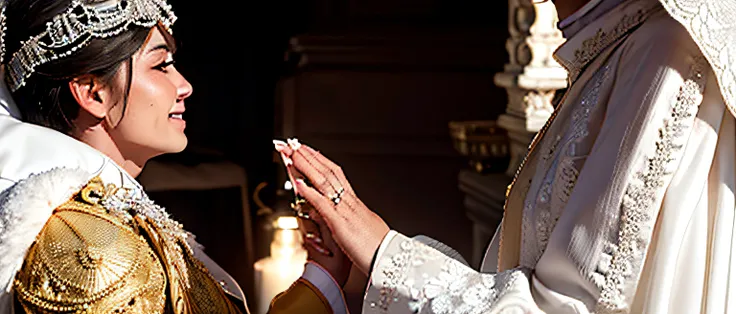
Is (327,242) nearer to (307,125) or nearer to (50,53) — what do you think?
(50,53)

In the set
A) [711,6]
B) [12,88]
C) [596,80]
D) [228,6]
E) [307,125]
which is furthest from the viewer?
[228,6]

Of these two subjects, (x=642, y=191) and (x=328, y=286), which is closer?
(x=642, y=191)

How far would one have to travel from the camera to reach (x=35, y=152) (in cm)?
171

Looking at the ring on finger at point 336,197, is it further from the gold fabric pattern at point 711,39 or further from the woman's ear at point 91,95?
the gold fabric pattern at point 711,39

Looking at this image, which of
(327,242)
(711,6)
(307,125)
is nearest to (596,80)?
(711,6)

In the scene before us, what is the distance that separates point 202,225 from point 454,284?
12.4 ft

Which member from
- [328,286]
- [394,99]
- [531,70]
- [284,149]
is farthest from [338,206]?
[394,99]

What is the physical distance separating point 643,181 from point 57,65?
2.73 ft

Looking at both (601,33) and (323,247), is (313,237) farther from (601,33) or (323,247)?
(601,33)

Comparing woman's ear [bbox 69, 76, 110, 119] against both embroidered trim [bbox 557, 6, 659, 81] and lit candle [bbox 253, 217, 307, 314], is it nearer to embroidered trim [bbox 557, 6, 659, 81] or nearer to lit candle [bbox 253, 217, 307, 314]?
embroidered trim [bbox 557, 6, 659, 81]

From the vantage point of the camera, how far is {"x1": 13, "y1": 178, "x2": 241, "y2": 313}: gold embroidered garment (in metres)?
1.57

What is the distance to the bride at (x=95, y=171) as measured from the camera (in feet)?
5.18

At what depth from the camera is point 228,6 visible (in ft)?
19.3

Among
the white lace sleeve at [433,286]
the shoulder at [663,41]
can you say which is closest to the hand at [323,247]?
the white lace sleeve at [433,286]
